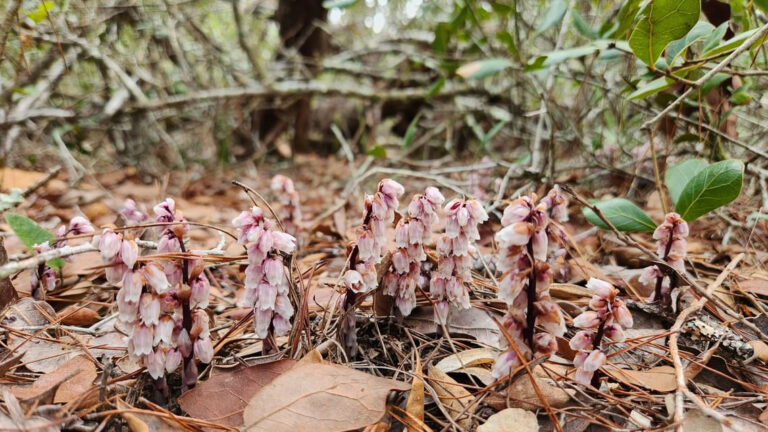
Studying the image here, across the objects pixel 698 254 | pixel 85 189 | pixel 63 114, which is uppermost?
pixel 63 114

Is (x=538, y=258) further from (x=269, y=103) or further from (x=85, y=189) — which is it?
(x=269, y=103)

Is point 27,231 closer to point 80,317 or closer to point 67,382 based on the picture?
point 80,317

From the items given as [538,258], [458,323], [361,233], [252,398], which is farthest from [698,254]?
[252,398]

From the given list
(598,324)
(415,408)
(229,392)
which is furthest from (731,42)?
(229,392)

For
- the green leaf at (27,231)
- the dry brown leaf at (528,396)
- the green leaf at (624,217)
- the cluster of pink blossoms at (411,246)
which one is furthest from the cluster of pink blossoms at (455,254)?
the green leaf at (27,231)

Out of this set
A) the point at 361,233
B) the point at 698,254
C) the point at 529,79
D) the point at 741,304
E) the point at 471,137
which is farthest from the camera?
the point at 471,137

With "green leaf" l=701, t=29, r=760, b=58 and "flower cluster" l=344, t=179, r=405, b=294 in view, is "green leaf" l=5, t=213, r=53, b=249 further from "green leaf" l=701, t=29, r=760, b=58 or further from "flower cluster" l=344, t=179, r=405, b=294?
"green leaf" l=701, t=29, r=760, b=58

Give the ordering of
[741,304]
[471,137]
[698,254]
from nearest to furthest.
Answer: [741,304] → [698,254] → [471,137]
